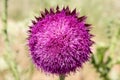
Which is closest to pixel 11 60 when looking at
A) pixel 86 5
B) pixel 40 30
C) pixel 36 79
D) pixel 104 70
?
pixel 40 30

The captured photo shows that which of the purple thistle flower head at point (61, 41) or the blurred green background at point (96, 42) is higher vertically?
the blurred green background at point (96, 42)

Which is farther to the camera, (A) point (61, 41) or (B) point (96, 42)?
(B) point (96, 42)

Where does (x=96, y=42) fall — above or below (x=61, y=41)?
above

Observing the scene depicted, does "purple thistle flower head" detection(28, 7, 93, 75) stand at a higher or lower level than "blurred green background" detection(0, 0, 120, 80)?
lower

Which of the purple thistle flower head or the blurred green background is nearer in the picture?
the purple thistle flower head

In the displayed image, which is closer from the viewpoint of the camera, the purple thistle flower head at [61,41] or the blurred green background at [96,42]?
the purple thistle flower head at [61,41]

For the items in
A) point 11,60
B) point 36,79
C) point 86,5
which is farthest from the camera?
point 36,79

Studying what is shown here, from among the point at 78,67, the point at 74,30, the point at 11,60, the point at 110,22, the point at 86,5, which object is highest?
the point at 86,5

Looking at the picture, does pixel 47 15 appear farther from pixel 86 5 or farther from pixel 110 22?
pixel 86 5
